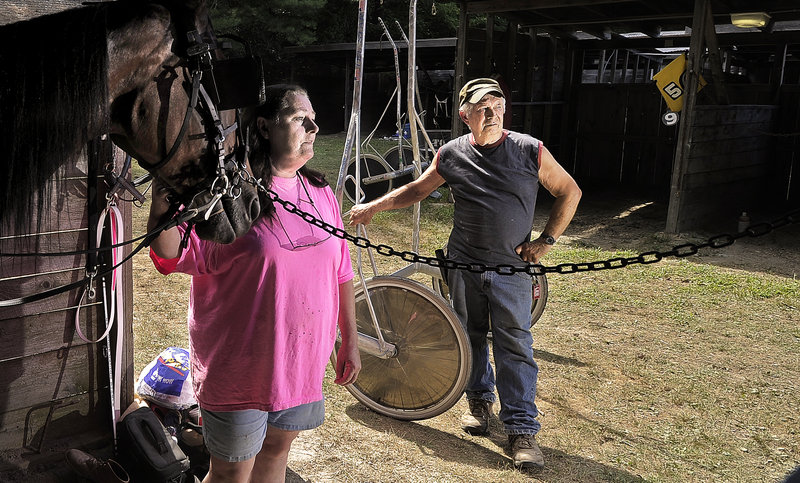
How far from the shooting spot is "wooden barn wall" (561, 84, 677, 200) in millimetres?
12086

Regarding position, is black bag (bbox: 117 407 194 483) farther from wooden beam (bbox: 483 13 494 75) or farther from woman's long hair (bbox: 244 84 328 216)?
wooden beam (bbox: 483 13 494 75)

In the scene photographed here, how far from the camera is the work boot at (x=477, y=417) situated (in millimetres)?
3650

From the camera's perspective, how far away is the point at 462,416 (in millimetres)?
3809

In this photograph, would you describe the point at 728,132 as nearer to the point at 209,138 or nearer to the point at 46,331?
the point at 46,331

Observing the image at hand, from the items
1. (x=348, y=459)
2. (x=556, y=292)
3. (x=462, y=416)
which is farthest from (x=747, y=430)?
(x=556, y=292)

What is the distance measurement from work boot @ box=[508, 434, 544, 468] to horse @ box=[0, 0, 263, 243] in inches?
84.2

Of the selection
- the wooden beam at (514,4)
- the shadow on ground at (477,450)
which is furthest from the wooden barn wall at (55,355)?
the wooden beam at (514,4)

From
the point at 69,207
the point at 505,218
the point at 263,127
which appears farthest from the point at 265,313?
the point at 505,218

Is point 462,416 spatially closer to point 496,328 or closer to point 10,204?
point 496,328

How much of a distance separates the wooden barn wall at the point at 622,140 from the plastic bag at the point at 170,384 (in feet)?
33.9

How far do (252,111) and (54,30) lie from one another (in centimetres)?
72

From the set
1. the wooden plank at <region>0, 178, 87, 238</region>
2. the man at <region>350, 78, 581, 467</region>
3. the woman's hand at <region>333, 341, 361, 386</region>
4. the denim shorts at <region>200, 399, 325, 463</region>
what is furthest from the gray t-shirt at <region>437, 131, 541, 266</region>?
the wooden plank at <region>0, 178, 87, 238</region>

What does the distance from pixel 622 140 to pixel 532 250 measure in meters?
10.0

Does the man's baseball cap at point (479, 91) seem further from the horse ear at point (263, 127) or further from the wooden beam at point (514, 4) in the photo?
the wooden beam at point (514, 4)
